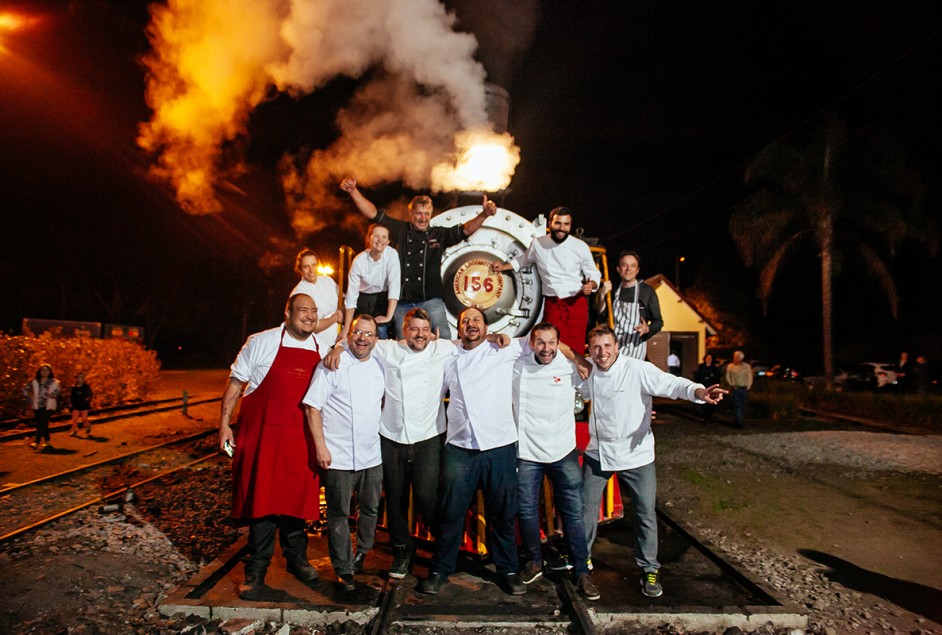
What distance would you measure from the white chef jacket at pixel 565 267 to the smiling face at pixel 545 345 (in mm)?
1222

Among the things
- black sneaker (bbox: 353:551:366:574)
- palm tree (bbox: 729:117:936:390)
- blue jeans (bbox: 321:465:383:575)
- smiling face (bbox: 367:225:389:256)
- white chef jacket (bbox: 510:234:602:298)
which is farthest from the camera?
palm tree (bbox: 729:117:936:390)

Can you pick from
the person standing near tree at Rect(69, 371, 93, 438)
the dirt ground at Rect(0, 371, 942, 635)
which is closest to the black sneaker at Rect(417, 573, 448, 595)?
the dirt ground at Rect(0, 371, 942, 635)

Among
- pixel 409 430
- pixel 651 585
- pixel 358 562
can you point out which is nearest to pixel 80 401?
pixel 358 562

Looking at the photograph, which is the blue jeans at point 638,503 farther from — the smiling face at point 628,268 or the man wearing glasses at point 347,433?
the smiling face at point 628,268

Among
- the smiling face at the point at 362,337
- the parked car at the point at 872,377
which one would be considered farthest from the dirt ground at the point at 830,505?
the parked car at the point at 872,377

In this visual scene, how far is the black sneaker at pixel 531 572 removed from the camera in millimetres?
4711

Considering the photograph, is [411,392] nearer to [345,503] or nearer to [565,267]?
[345,503]

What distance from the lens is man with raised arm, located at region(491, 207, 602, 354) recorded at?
5906mm

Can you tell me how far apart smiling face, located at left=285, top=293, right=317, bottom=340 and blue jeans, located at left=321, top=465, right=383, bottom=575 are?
3.55ft

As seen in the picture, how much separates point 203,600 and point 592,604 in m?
2.75

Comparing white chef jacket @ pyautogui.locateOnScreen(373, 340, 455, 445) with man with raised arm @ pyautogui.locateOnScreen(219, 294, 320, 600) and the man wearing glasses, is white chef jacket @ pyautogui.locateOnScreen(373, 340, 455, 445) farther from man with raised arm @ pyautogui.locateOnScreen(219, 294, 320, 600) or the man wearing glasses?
man with raised arm @ pyautogui.locateOnScreen(219, 294, 320, 600)

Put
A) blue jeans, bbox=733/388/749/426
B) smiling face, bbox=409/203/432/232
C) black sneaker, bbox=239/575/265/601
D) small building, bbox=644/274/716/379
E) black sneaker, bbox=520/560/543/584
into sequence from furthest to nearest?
small building, bbox=644/274/716/379
blue jeans, bbox=733/388/749/426
smiling face, bbox=409/203/432/232
black sneaker, bbox=520/560/543/584
black sneaker, bbox=239/575/265/601

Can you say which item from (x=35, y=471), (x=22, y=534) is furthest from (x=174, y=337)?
(x=22, y=534)

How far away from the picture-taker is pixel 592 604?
4355mm
